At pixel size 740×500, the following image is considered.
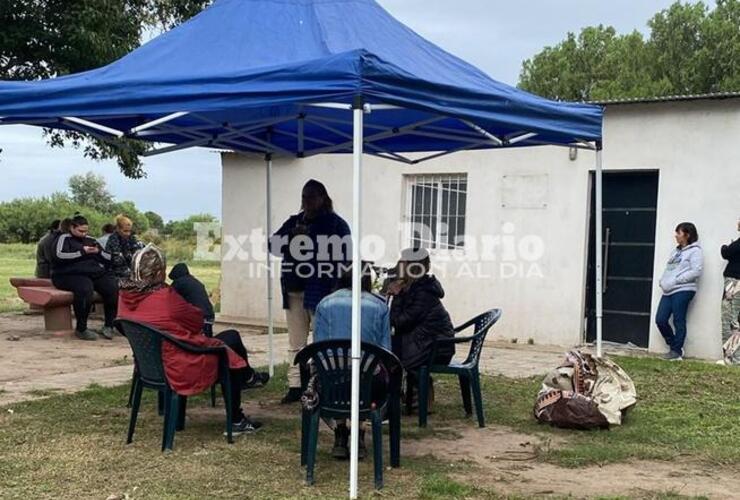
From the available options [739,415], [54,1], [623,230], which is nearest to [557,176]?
[623,230]

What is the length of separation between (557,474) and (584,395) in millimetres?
→ 1342

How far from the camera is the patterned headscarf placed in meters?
5.66

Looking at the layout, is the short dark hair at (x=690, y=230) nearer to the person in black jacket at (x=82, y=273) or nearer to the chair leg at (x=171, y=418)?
the chair leg at (x=171, y=418)

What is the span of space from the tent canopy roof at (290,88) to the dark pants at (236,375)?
5.30 feet

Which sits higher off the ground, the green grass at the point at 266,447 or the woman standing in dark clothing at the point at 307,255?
the woman standing in dark clothing at the point at 307,255

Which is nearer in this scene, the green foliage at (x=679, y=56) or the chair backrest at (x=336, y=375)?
the chair backrest at (x=336, y=375)

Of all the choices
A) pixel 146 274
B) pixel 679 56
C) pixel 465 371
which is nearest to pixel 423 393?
pixel 465 371

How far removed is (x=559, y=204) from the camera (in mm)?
11219

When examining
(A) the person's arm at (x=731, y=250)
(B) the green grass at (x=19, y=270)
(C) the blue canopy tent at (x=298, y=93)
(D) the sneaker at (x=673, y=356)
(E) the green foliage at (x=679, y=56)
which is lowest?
(B) the green grass at (x=19, y=270)

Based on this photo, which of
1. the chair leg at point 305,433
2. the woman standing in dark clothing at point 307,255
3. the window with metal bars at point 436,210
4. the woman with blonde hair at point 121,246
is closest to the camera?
the chair leg at point 305,433

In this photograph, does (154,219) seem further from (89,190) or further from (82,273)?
(82,273)

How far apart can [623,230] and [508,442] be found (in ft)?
18.7

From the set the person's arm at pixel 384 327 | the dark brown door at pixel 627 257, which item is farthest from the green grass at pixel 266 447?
the dark brown door at pixel 627 257

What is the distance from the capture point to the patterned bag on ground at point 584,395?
6.33 meters
